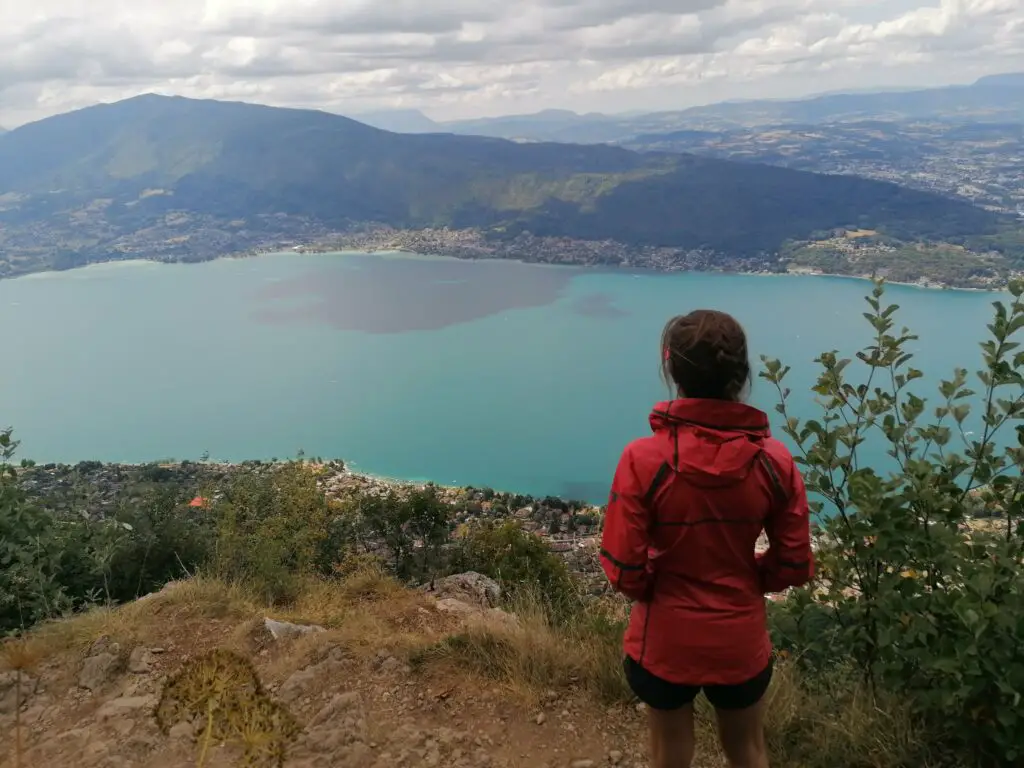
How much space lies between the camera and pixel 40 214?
10225 cm

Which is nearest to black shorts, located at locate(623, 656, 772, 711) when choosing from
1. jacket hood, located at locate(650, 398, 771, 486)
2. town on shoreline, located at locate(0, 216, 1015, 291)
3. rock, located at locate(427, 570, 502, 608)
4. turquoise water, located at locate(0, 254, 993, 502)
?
jacket hood, located at locate(650, 398, 771, 486)

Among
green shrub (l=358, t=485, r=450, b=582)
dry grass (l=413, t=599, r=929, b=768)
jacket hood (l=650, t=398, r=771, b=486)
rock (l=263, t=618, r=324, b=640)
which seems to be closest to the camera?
jacket hood (l=650, t=398, r=771, b=486)

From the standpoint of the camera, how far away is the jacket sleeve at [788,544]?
1.12 metres

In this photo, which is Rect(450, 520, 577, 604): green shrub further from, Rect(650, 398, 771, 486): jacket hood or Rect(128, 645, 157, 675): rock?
Rect(650, 398, 771, 486): jacket hood

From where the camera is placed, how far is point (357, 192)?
373ft

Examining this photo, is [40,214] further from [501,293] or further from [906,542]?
[906,542]

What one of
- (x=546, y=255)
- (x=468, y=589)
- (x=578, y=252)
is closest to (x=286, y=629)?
(x=468, y=589)

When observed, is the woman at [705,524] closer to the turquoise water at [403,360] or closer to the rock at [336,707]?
the rock at [336,707]

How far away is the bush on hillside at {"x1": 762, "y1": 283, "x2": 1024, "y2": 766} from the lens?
1244mm

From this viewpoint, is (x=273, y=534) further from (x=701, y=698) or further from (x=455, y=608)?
(x=701, y=698)

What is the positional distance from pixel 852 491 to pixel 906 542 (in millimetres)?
140

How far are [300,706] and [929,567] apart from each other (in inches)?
65.9

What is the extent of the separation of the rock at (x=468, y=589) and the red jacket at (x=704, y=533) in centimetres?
299

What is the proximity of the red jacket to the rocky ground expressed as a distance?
774 millimetres
